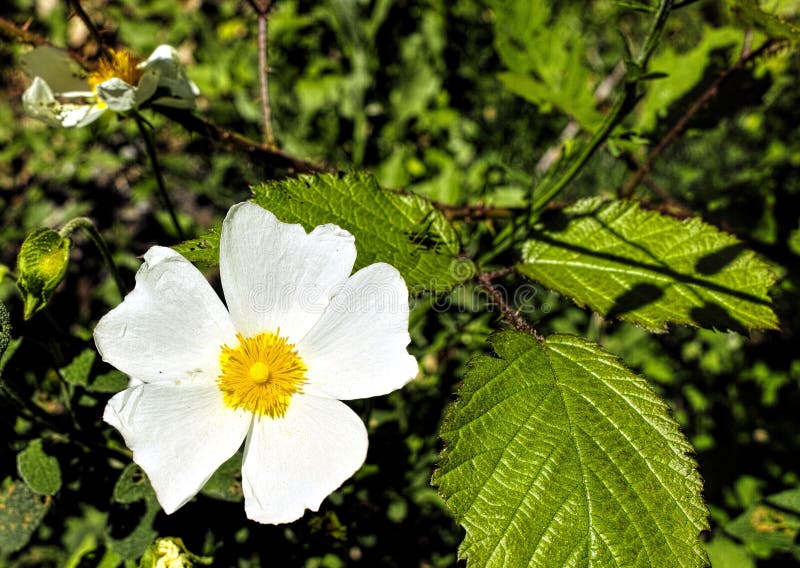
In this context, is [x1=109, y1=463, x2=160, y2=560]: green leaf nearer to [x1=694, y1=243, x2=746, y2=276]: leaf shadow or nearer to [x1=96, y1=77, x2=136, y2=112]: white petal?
[x1=96, y1=77, x2=136, y2=112]: white petal

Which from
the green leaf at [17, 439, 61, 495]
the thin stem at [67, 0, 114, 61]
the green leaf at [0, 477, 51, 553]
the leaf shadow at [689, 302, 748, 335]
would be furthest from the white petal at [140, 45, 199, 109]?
the leaf shadow at [689, 302, 748, 335]

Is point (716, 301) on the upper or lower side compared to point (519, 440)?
upper

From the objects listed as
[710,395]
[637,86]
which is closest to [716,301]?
[637,86]

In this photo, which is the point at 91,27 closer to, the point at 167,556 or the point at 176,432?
the point at 176,432

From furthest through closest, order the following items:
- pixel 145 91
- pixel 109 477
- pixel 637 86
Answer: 1. pixel 109 477
2. pixel 145 91
3. pixel 637 86

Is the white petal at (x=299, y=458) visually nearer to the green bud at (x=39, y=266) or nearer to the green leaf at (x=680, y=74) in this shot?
the green bud at (x=39, y=266)

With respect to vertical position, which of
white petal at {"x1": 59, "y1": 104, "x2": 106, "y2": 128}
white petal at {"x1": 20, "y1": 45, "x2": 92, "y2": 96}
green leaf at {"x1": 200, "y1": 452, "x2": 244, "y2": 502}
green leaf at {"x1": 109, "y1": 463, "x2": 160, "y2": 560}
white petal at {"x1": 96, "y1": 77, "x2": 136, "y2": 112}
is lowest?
green leaf at {"x1": 109, "y1": 463, "x2": 160, "y2": 560}

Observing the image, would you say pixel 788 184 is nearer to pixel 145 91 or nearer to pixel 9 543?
pixel 145 91
